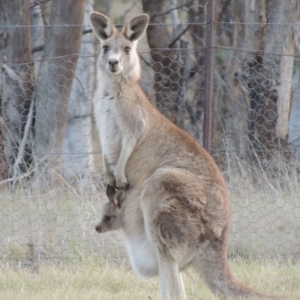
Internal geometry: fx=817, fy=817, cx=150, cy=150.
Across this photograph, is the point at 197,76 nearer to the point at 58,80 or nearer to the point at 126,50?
the point at 58,80

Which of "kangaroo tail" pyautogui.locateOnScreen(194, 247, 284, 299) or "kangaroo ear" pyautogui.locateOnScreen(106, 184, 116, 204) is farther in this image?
"kangaroo ear" pyautogui.locateOnScreen(106, 184, 116, 204)

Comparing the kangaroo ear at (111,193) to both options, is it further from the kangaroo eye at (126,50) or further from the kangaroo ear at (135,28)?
the kangaroo ear at (135,28)

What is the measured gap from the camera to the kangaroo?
5117mm

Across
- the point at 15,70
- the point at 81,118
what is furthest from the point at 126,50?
the point at 81,118

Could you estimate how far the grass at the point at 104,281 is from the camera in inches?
215

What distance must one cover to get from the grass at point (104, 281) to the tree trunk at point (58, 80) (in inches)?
115

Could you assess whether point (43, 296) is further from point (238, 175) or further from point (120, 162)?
point (238, 175)

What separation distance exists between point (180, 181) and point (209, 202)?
0.75 ft

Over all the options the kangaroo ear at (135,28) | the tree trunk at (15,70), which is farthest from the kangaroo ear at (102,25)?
the tree trunk at (15,70)

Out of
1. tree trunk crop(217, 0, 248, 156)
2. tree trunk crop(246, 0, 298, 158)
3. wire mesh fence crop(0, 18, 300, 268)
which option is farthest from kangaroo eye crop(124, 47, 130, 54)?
tree trunk crop(217, 0, 248, 156)

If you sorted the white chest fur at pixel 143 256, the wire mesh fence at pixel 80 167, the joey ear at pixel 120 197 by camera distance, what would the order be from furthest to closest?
the wire mesh fence at pixel 80 167 < the joey ear at pixel 120 197 < the white chest fur at pixel 143 256

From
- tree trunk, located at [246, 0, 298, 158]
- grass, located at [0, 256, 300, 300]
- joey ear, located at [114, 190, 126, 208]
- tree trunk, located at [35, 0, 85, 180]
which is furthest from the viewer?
tree trunk, located at [246, 0, 298, 158]

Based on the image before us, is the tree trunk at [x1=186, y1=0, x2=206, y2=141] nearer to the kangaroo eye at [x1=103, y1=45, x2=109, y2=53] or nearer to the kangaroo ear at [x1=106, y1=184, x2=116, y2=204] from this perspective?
the kangaroo eye at [x1=103, y1=45, x2=109, y2=53]

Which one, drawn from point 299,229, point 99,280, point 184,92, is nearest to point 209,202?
point 99,280
